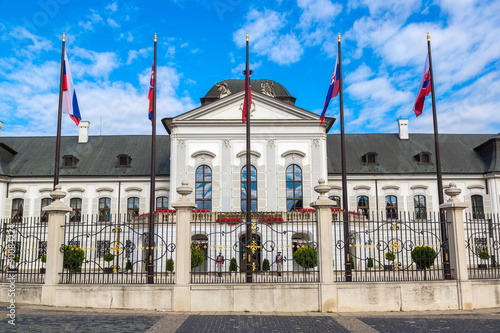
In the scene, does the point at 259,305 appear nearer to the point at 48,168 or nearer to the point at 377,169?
the point at 377,169

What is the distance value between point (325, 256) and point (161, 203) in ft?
75.3

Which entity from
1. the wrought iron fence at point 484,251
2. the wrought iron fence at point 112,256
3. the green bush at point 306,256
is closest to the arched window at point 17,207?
the wrought iron fence at point 112,256

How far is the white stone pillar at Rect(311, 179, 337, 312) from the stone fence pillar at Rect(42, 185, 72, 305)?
717 cm

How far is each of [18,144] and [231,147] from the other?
20.1 m

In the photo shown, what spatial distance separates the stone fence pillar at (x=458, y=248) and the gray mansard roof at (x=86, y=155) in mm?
24343

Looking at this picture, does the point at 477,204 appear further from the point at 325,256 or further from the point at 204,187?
Answer: the point at 325,256

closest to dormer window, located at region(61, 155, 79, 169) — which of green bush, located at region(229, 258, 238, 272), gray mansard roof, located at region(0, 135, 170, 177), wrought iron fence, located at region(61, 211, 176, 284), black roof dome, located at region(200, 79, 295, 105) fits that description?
gray mansard roof, located at region(0, 135, 170, 177)

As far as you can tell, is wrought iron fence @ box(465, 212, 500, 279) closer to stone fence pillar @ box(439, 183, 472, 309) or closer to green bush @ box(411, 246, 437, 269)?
stone fence pillar @ box(439, 183, 472, 309)

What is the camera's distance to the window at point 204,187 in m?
28.6

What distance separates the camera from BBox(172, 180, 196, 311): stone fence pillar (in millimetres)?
11020

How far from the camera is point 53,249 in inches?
466

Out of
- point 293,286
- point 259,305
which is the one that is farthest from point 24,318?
point 293,286

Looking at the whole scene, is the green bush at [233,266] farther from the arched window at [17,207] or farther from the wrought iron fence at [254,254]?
the arched window at [17,207]

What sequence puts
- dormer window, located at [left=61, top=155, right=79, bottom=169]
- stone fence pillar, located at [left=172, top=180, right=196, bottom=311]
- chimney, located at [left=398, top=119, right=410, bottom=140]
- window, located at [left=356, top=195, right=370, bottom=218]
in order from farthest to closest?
chimney, located at [left=398, top=119, right=410, bottom=140] < dormer window, located at [left=61, top=155, right=79, bottom=169] < window, located at [left=356, top=195, right=370, bottom=218] < stone fence pillar, located at [left=172, top=180, right=196, bottom=311]
